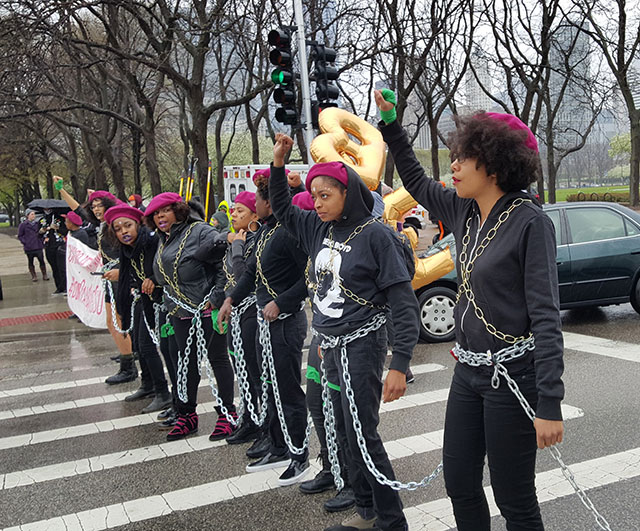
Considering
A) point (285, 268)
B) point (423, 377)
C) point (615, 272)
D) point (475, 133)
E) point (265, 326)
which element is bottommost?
point (423, 377)

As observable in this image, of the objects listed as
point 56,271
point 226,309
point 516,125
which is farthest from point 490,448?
point 56,271

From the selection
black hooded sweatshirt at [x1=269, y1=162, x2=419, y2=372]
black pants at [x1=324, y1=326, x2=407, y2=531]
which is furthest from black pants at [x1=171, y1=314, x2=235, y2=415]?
black pants at [x1=324, y1=326, x2=407, y2=531]

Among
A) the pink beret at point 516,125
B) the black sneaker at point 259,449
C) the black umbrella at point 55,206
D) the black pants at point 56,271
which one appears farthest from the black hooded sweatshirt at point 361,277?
the black pants at point 56,271

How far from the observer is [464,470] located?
8.88 ft

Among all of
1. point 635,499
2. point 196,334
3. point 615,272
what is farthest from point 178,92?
point 635,499

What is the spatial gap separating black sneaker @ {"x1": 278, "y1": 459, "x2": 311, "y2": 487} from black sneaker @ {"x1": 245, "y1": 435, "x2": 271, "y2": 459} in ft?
1.62

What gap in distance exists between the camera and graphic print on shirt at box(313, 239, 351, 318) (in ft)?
11.3

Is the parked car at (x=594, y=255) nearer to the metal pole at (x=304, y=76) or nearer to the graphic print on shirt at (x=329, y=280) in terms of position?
the metal pole at (x=304, y=76)

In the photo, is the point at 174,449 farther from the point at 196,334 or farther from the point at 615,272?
the point at 615,272

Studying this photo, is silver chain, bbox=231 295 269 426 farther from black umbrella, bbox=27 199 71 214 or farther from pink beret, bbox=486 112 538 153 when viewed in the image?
black umbrella, bbox=27 199 71 214

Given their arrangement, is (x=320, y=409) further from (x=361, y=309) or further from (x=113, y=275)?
(x=113, y=275)

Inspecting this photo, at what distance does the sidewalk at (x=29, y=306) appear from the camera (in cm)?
1128

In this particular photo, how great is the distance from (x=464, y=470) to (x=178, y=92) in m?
26.9

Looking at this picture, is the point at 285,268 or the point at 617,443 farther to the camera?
the point at 617,443
